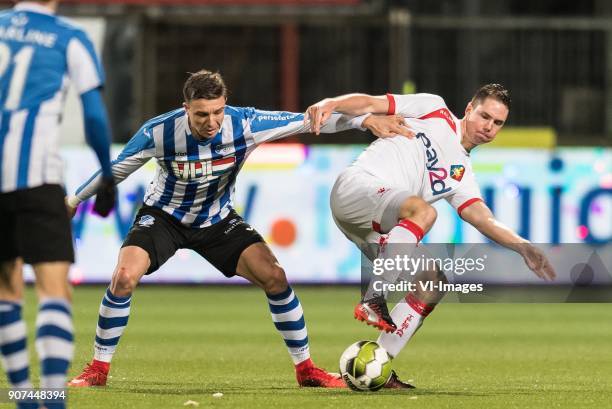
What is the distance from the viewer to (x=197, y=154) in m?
8.45

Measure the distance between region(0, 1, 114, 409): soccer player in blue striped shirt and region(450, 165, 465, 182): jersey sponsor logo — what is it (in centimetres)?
278

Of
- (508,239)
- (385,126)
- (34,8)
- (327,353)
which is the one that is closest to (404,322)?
(508,239)

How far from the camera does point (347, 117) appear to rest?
828cm

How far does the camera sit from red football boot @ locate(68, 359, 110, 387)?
824 cm

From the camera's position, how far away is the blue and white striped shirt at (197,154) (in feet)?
27.6

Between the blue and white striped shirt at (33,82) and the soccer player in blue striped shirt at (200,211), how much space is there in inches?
80.4

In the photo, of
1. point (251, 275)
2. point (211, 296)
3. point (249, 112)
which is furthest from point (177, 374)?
point (211, 296)

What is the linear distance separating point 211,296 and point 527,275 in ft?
11.3

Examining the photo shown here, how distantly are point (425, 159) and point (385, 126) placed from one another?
318 mm

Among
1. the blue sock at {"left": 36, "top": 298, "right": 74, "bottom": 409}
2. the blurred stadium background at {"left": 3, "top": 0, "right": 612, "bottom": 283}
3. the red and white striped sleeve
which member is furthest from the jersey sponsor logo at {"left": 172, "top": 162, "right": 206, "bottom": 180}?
the blurred stadium background at {"left": 3, "top": 0, "right": 612, "bottom": 283}

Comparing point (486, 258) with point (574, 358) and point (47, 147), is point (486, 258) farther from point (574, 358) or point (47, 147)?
point (47, 147)

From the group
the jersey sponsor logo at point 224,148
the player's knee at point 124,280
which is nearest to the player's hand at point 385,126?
the jersey sponsor logo at point 224,148

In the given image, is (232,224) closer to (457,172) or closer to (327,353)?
(457,172)

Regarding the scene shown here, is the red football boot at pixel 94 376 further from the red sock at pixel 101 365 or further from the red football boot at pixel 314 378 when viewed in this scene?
the red football boot at pixel 314 378
